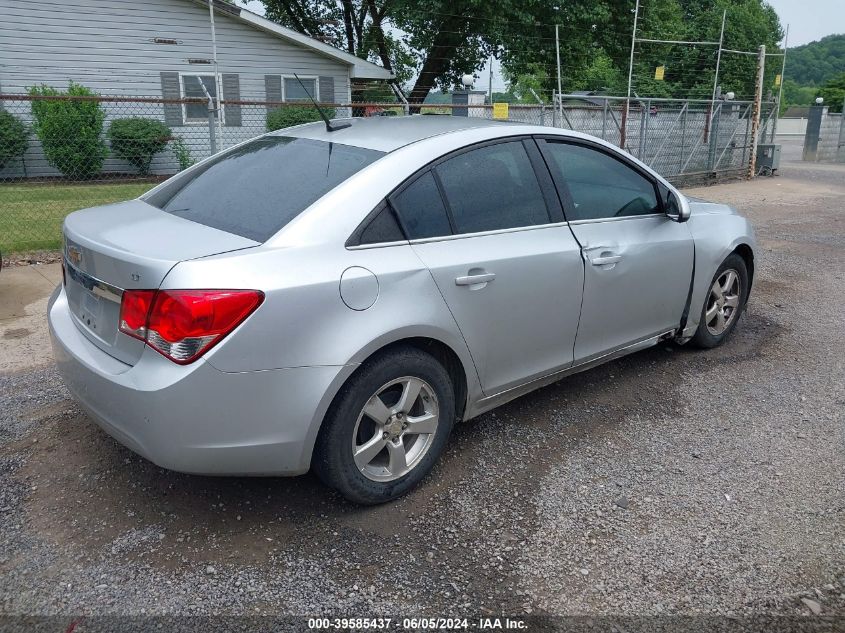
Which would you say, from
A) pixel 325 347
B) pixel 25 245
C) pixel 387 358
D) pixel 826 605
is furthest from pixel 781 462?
pixel 25 245

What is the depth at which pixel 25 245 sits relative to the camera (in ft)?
26.2

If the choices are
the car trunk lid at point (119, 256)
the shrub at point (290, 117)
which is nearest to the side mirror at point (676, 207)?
the car trunk lid at point (119, 256)

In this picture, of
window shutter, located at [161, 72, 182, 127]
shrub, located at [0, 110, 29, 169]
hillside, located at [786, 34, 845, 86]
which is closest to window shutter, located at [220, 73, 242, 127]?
window shutter, located at [161, 72, 182, 127]

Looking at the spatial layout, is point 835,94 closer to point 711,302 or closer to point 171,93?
point 171,93

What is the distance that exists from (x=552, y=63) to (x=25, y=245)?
19.3m

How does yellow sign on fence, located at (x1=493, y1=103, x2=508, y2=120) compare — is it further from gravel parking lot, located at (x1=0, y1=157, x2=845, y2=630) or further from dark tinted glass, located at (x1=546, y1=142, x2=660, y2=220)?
gravel parking lot, located at (x1=0, y1=157, x2=845, y2=630)

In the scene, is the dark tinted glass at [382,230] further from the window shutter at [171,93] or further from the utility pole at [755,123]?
the utility pole at [755,123]

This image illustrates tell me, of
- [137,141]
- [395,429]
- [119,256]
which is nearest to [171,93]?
[137,141]

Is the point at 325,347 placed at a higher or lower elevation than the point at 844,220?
higher

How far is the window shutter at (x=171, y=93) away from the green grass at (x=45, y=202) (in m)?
6.46

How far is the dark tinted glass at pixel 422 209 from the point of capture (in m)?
3.25

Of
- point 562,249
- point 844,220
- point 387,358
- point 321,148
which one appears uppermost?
point 321,148

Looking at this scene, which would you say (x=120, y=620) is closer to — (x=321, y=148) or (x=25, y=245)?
(x=321, y=148)

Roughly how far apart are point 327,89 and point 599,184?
16.2 meters
